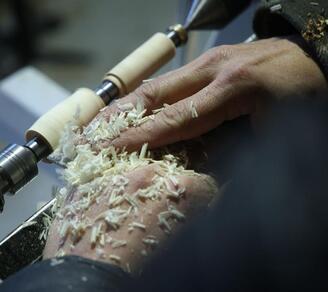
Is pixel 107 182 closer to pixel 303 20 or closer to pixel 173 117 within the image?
pixel 173 117

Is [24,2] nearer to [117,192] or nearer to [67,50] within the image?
[67,50]

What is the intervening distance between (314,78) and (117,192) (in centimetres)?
27

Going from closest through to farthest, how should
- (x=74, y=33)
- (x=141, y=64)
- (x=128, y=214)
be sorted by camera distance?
(x=128, y=214)
(x=141, y=64)
(x=74, y=33)

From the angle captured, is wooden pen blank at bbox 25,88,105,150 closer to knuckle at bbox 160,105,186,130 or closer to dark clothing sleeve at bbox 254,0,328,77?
knuckle at bbox 160,105,186,130

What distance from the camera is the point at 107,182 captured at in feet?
1.79

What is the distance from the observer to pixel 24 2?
2404mm

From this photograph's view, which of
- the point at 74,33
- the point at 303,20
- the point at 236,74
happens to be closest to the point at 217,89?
the point at 236,74

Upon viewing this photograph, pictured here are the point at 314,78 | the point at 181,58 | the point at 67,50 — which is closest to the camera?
the point at 314,78

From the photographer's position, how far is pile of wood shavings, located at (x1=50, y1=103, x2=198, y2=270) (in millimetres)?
516

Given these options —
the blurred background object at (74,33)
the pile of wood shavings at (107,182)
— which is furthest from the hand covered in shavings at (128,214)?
the blurred background object at (74,33)

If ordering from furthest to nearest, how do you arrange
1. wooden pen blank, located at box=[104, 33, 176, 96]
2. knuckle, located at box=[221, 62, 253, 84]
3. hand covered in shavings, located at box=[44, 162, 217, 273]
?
wooden pen blank, located at box=[104, 33, 176, 96] < knuckle, located at box=[221, 62, 253, 84] < hand covered in shavings, located at box=[44, 162, 217, 273]

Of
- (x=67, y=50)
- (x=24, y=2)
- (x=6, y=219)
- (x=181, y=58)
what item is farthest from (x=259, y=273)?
(x=24, y=2)

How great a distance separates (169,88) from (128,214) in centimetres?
17

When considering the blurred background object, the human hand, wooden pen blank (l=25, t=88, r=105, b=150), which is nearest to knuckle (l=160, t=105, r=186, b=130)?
the human hand
